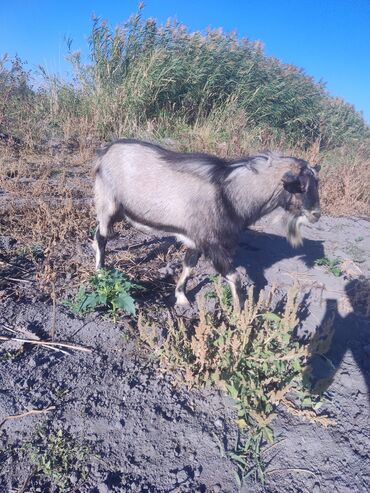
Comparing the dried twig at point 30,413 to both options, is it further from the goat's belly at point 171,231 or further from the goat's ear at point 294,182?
the goat's ear at point 294,182

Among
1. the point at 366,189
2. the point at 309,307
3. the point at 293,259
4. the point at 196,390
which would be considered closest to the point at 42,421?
the point at 196,390

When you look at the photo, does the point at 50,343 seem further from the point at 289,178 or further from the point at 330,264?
the point at 330,264

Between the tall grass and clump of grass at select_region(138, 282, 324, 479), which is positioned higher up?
the tall grass

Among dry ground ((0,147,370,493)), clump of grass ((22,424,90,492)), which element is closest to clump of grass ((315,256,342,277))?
dry ground ((0,147,370,493))

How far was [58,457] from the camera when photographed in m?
2.32

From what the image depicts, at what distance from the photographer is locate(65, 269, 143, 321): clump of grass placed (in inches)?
136

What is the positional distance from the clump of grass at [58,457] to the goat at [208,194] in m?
1.80

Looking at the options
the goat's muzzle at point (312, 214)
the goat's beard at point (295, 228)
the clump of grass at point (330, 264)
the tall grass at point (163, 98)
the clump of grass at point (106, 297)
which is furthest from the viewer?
the tall grass at point (163, 98)

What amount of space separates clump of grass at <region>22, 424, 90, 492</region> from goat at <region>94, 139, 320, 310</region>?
1.80 metres

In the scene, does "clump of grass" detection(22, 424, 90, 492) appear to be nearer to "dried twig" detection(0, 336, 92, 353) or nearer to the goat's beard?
"dried twig" detection(0, 336, 92, 353)

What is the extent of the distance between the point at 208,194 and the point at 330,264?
2255 millimetres

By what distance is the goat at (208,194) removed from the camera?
3.73m

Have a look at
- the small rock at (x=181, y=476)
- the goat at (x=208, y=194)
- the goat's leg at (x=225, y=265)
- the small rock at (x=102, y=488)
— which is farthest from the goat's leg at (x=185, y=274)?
the small rock at (x=102, y=488)

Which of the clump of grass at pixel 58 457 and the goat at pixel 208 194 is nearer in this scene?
the clump of grass at pixel 58 457
